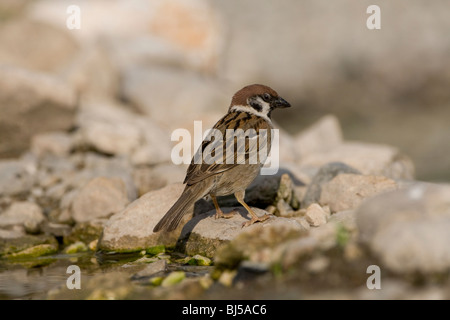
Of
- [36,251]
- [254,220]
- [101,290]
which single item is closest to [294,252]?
[101,290]

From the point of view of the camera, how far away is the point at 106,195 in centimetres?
852

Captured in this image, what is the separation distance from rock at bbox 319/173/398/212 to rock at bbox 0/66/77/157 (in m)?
5.73

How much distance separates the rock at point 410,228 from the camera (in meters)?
4.05

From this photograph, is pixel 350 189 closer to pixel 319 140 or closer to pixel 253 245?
pixel 253 245

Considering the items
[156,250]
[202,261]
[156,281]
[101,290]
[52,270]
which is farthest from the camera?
[156,250]

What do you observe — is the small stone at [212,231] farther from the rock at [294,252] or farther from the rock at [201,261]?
the rock at [294,252]

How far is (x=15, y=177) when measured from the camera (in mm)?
10086

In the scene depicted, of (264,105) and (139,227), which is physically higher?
(264,105)

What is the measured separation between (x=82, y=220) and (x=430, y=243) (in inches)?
214

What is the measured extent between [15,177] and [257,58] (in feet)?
34.4

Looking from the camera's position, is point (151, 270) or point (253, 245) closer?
point (253, 245)

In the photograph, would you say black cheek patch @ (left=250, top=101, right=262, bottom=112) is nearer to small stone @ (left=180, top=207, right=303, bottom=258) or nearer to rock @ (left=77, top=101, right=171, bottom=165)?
small stone @ (left=180, top=207, right=303, bottom=258)

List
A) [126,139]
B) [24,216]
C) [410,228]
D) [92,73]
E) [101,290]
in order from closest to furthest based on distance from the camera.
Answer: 1. [410,228]
2. [101,290]
3. [24,216]
4. [126,139]
5. [92,73]

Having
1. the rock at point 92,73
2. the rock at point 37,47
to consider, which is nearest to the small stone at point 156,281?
the rock at point 92,73
